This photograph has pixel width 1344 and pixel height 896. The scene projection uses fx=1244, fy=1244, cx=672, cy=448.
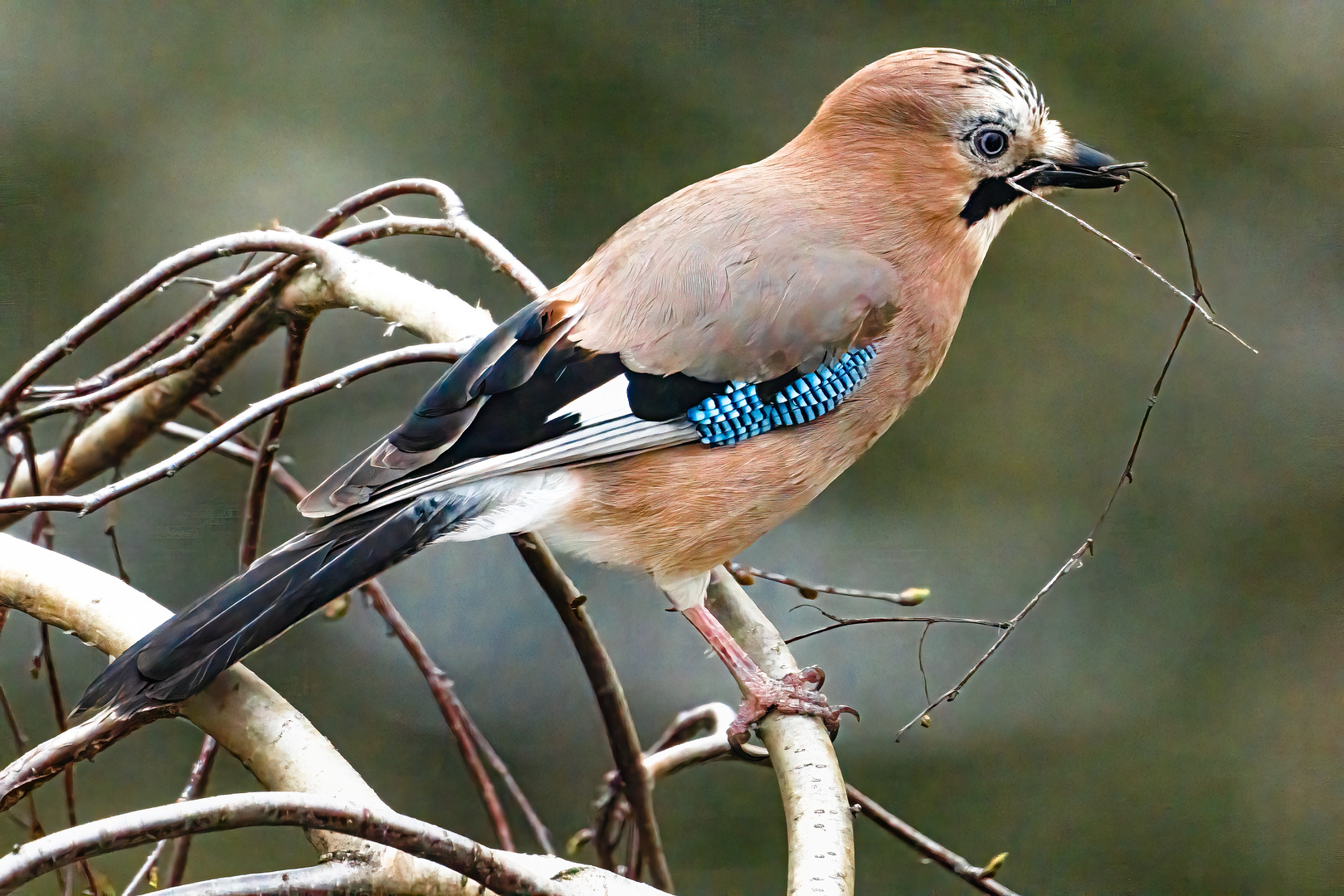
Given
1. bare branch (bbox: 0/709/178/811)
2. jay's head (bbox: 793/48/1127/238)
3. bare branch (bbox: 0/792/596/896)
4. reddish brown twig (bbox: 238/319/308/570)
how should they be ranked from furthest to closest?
reddish brown twig (bbox: 238/319/308/570), jay's head (bbox: 793/48/1127/238), bare branch (bbox: 0/709/178/811), bare branch (bbox: 0/792/596/896)

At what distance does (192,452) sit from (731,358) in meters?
0.65

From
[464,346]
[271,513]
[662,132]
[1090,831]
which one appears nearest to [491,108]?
[662,132]

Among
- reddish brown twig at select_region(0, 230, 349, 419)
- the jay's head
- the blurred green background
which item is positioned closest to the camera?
reddish brown twig at select_region(0, 230, 349, 419)

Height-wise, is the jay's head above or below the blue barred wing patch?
above

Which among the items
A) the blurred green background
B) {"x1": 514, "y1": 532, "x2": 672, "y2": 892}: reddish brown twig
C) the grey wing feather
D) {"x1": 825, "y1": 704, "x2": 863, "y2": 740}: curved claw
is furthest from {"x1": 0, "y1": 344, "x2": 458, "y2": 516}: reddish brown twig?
the blurred green background

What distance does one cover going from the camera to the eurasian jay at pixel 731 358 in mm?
1521

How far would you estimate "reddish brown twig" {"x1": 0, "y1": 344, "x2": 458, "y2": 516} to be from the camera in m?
1.22

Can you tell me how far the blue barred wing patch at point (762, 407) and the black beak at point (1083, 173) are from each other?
15.3 inches

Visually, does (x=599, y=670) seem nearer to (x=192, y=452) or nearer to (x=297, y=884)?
(x=192, y=452)

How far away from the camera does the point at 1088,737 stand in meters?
3.34

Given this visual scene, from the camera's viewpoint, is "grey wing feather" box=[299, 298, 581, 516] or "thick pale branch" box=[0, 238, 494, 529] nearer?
"grey wing feather" box=[299, 298, 581, 516]

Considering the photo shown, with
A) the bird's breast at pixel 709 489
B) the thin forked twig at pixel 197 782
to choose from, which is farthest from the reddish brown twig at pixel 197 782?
the bird's breast at pixel 709 489

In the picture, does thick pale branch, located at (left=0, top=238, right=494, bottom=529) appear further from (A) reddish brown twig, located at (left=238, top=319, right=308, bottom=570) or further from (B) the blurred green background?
(B) the blurred green background

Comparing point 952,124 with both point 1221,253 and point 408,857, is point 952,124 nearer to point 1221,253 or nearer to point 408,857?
point 408,857
